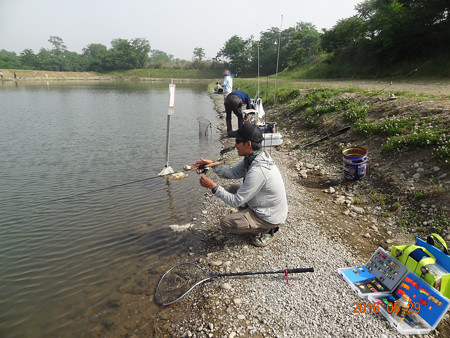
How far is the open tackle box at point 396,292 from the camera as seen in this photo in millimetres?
3199

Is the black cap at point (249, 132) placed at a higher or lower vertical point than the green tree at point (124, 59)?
lower

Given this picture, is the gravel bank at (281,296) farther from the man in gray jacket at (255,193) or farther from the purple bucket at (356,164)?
the purple bucket at (356,164)

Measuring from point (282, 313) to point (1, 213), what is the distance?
24.3 feet

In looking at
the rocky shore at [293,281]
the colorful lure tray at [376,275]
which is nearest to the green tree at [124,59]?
the rocky shore at [293,281]

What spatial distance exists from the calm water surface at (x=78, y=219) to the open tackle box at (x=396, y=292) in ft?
10.8

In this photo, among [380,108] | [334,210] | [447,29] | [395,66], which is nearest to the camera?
[334,210]

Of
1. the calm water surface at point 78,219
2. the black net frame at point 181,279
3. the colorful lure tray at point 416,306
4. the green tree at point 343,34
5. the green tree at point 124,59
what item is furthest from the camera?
the green tree at point 124,59

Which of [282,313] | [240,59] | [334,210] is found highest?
[240,59]

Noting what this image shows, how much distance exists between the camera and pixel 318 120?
11.8 m

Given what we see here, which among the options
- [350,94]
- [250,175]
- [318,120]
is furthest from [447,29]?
[250,175]

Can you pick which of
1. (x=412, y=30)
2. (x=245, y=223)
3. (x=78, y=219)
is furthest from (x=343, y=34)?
(x=78, y=219)

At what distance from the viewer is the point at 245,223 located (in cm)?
467

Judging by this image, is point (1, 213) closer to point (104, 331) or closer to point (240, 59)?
point (104, 331)

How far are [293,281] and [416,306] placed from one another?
5.14 ft
